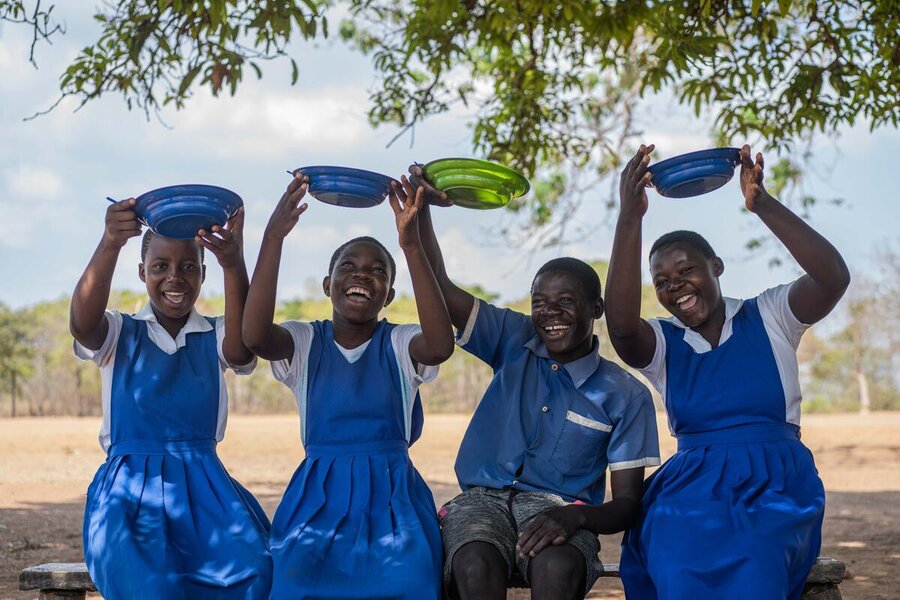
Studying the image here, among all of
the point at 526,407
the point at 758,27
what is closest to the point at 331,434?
the point at 526,407

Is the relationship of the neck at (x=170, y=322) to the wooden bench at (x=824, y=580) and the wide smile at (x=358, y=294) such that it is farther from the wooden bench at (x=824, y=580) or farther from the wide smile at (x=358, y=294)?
the wooden bench at (x=824, y=580)

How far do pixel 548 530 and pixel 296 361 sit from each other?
1.08 metres

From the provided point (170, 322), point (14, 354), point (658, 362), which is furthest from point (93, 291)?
point (14, 354)

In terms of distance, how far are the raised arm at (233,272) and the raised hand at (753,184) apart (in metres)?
1.70

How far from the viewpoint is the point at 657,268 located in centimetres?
358

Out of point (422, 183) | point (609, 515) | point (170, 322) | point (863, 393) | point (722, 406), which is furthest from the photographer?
point (863, 393)

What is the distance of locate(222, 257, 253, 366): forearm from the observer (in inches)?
134

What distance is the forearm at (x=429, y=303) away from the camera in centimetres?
331

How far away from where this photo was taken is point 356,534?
3.26 meters

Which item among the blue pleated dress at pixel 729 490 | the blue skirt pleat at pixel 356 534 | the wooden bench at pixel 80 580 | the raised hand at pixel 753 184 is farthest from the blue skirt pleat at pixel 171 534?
the raised hand at pixel 753 184

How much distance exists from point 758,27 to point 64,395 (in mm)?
24571

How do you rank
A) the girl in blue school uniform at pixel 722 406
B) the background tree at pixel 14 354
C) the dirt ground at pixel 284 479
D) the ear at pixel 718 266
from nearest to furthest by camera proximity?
the girl in blue school uniform at pixel 722 406 → the ear at pixel 718 266 → the dirt ground at pixel 284 479 → the background tree at pixel 14 354

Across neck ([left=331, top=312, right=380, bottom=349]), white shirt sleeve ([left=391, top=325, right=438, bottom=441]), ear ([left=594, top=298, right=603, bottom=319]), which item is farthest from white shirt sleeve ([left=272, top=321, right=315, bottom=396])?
ear ([left=594, top=298, right=603, bottom=319])

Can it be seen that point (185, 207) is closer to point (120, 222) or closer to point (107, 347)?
point (120, 222)
